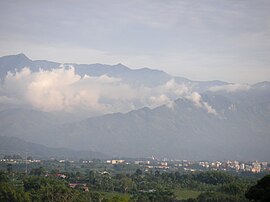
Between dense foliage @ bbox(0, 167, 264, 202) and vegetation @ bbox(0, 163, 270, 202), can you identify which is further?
dense foliage @ bbox(0, 167, 264, 202)

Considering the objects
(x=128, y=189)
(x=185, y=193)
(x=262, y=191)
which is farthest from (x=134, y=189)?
(x=262, y=191)

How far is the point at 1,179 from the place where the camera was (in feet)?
230

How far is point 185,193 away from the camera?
7094cm

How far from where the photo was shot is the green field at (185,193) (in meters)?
65.8

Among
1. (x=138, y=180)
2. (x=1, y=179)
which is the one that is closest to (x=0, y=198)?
(x=1, y=179)

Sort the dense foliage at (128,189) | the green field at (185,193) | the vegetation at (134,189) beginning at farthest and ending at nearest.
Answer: the green field at (185,193) < the dense foliage at (128,189) < the vegetation at (134,189)

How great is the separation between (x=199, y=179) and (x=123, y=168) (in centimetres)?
5323

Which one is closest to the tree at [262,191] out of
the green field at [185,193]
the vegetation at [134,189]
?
the vegetation at [134,189]

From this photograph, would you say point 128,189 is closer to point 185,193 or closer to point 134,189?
point 134,189

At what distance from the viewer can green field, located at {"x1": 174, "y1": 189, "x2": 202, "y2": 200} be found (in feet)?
216

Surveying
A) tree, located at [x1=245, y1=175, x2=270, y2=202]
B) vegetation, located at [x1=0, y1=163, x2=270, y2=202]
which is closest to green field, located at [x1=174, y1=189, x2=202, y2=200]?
vegetation, located at [x1=0, y1=163, x2=270, y2=202]

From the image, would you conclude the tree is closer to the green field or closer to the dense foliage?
the dense foliage

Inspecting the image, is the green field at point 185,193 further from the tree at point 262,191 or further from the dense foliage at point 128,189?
the tree at point 262,191

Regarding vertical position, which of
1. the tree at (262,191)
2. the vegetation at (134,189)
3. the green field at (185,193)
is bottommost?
the green field at (185,193)
